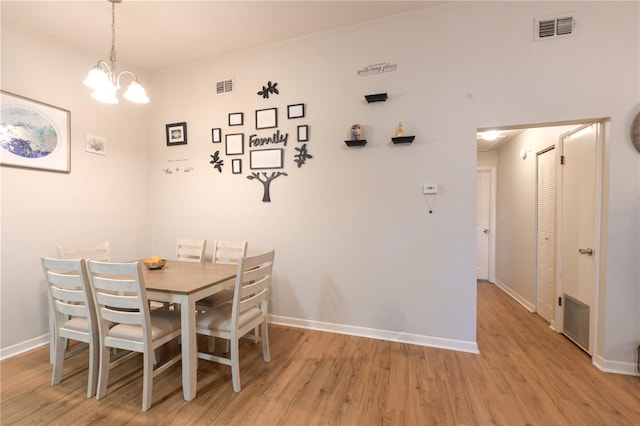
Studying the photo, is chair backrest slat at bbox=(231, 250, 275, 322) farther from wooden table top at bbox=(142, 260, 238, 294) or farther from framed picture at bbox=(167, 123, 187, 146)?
framed picture at bbox=(167, 123, 187, 146)

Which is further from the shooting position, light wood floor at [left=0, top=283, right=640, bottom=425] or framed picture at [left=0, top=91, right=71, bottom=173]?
framed picture at [left=0, top=91, right=71, bottom=173]

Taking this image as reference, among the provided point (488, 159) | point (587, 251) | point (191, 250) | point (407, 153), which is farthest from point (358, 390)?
point (488, 159)

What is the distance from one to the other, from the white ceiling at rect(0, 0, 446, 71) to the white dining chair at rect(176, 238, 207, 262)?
7.20 ft

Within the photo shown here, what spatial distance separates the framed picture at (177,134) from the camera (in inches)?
138

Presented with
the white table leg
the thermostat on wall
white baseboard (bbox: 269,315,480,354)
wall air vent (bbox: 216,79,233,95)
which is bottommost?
white baseboard (bbox: 269,315,480,354)

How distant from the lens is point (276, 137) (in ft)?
10.1

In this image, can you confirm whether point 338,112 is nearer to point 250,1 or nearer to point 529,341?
point 250,1

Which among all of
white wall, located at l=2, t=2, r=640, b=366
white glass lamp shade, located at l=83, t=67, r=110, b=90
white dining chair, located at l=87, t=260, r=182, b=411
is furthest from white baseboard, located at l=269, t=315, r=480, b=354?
white glass lamp shade, located at l=83, t=67, r=110, b=90

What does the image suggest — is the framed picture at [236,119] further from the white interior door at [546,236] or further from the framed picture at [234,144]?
the white interior door at [546,236]

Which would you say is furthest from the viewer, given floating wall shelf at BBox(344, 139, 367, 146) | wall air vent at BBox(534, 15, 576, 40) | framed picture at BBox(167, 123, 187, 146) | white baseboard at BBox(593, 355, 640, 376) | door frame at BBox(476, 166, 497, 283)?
door frame at BBox(476, 166, 497, 283)

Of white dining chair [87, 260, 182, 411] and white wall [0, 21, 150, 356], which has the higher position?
white wall [0, 21, 150, 356]

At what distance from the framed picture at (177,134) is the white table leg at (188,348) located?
2437 millimetres

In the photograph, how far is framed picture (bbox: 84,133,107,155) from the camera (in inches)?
120

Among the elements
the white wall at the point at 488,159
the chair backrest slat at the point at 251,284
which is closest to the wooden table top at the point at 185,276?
the chair backrest slat at the point at 251,284
